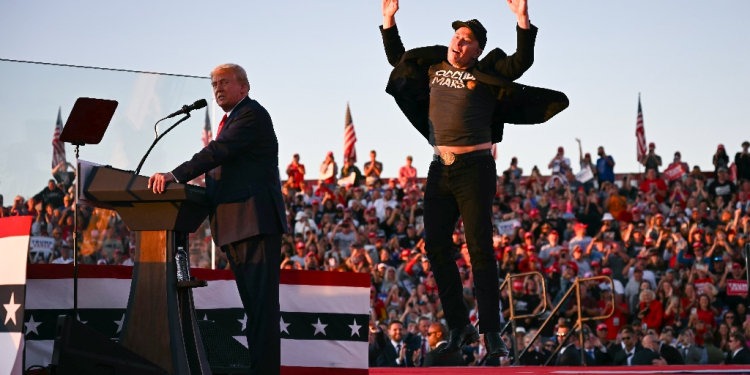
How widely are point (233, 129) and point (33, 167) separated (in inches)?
101

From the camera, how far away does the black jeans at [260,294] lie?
17.1 feet

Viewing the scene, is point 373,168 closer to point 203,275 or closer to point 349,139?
point 349,139

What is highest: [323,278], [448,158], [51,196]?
[448,158]

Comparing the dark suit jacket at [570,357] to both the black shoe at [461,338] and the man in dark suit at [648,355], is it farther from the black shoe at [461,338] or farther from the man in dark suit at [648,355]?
the black shoe at [461,338]

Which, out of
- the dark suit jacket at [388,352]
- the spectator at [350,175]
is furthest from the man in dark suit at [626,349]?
the spectator at [350,175]

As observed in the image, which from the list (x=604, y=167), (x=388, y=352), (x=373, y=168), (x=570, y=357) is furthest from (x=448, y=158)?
(x=373, y=168)

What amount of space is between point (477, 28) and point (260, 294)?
1938mm

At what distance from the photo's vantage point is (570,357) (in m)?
11.1

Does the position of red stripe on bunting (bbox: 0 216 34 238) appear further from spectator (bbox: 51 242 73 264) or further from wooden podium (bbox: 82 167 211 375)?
spectator (bbox: 51 242 73 264)

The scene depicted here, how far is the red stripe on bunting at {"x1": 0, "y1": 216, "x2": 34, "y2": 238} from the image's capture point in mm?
5633

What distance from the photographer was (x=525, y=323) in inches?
518

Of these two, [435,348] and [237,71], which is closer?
[237,71]

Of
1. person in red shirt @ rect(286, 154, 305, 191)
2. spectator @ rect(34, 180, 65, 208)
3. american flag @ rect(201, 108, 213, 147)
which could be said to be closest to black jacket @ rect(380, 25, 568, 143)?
american flag @ rect(201, 108, 213, 147)

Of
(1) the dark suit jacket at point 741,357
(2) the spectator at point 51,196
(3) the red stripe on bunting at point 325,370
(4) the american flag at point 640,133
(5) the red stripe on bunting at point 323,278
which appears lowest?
(1) the dark suit jacket at point 741,357
